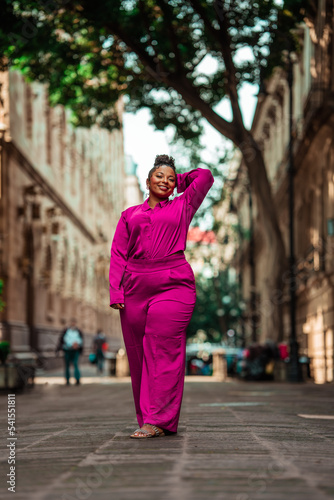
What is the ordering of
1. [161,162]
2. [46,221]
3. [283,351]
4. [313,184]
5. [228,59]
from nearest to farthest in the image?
[161,162] → [228,59] → [283,351] → [313,184] → [46,221]

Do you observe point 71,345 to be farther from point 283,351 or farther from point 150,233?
point 150,233

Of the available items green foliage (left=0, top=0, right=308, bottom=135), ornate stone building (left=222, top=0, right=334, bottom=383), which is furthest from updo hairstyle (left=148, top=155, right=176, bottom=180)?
ornate stone building (left=222, top=0, right=334, bottom=383)

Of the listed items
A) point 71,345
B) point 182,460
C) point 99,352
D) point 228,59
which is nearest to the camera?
point 182,460

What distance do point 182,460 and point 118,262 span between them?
2.08m

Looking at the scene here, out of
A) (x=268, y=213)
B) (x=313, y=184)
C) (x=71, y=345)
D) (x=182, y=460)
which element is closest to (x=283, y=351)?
(x=268, y=213)

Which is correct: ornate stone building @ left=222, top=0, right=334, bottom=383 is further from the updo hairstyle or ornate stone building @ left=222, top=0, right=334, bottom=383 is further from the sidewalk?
the updo hairstyle

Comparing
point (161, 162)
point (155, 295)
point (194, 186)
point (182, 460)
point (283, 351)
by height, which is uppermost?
point (161, 162)

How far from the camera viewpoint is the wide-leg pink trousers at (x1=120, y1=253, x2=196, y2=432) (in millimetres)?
6359

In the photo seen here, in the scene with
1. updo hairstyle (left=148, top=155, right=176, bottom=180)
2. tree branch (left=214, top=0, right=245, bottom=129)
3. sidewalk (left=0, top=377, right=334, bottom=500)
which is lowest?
sidewalk (left=0, top=377, right=334, bottom=500)

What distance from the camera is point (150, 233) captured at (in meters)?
6.55

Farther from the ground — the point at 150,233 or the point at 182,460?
the point at 150,233

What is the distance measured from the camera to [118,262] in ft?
21.7

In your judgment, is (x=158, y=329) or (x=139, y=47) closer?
(x=158, y=329)

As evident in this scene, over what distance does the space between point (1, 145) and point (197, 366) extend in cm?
1952
